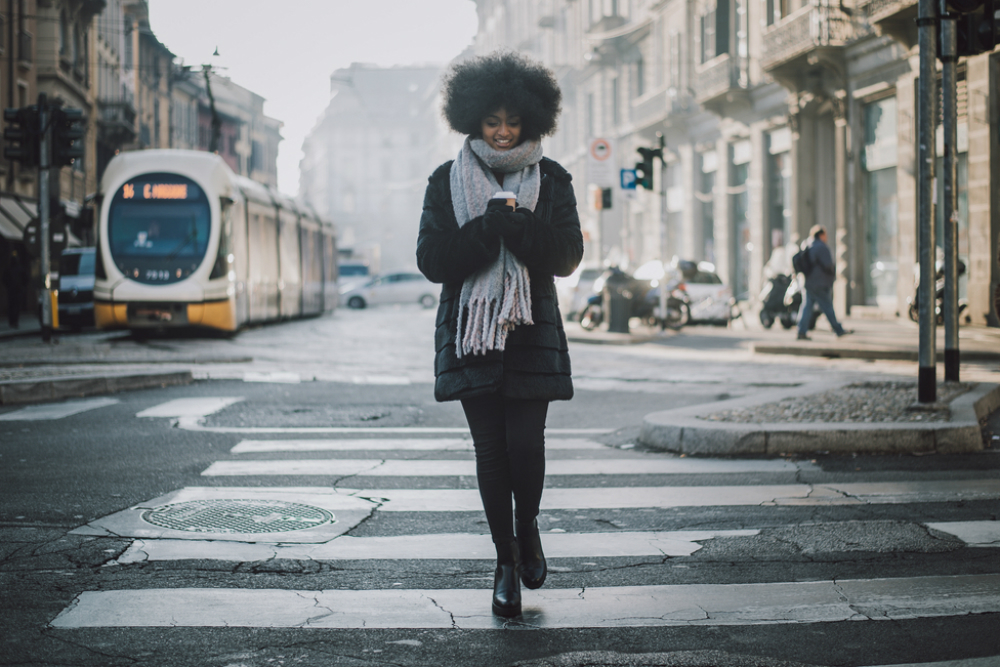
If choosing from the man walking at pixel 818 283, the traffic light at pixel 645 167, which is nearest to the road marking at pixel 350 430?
the man walking at pixel 818 283

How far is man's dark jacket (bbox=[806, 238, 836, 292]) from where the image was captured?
18234mm

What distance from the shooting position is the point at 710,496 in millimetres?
6086

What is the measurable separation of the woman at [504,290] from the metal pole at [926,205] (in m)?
5.27

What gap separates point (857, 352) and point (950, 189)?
19.5 feet

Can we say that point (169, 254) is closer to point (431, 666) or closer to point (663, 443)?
point (663, 443)

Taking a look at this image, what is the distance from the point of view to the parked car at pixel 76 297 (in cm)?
2802

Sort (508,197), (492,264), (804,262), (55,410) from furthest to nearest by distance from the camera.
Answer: (804,262) → (55,410) → (492,264) → (508,197)

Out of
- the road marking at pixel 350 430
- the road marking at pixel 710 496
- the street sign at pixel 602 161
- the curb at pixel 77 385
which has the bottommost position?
the road marking at pixel 710 496

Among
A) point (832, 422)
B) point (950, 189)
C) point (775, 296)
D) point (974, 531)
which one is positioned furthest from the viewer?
point (775, 296)

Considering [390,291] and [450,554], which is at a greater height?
[390,291]

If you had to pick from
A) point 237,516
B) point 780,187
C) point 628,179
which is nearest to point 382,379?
point 237,516

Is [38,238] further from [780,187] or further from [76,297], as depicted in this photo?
[780,187]

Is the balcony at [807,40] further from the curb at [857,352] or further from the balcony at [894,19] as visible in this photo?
the curb at [857,352]

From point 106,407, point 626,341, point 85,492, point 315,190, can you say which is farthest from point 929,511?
point 315,190
